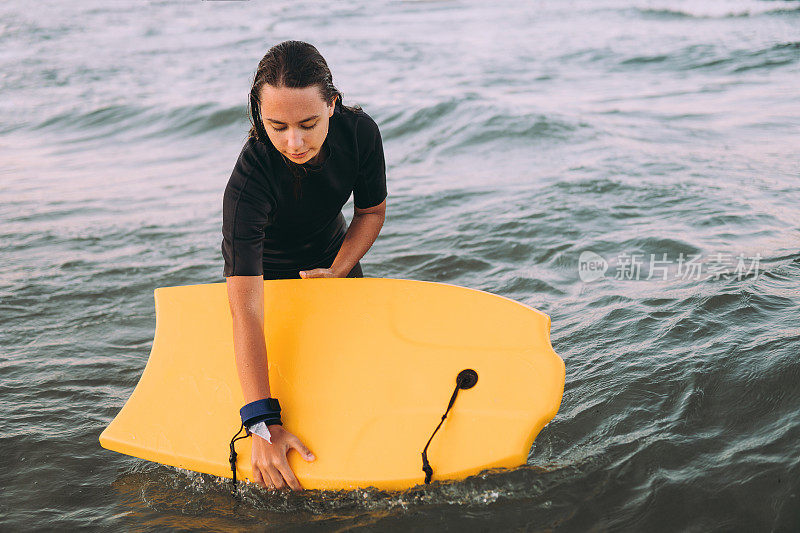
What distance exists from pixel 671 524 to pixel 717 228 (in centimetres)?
240

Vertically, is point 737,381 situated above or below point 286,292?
below

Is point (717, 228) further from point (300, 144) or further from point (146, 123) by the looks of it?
point (146, 123)

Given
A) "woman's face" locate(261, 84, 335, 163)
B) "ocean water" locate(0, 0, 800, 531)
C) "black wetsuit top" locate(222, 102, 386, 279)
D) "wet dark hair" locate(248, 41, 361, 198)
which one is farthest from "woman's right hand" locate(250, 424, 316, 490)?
"wet dark hair" locate(248, 41, 361, 198)

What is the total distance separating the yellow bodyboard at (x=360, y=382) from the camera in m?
2.06

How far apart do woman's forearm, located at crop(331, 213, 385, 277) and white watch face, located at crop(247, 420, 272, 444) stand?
2.37 ft

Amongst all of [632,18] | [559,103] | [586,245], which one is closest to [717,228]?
[586,245]

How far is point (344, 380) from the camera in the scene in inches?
90.7

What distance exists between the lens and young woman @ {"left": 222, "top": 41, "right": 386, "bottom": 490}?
195 centimetres

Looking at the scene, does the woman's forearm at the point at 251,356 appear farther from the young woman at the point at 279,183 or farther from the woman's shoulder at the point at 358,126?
the woman's shoulder at the point at 358,126

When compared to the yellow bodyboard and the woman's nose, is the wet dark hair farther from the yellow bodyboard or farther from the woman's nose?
the yellow bodyboard

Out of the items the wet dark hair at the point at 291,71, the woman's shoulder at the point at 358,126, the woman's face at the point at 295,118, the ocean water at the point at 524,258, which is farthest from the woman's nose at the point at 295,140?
the ocean water at the point at 524,258

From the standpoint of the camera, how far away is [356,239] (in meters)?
2.62

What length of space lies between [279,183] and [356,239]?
1.65 ft

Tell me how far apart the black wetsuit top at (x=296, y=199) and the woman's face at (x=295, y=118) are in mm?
139
